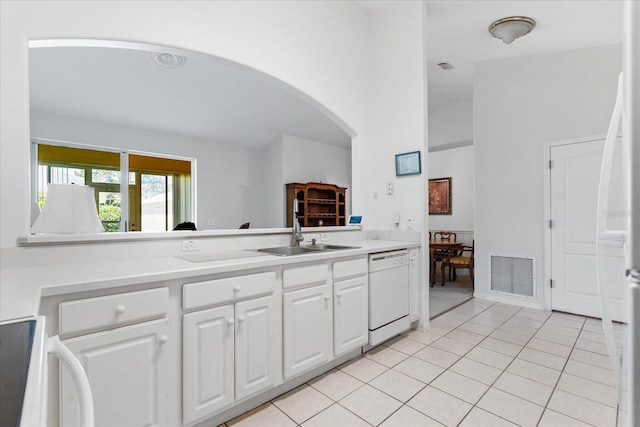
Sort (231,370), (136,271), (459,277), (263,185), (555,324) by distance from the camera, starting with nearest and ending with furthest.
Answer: (136,271) < (231,370) < (555,324) < (459,277) < (263,185)

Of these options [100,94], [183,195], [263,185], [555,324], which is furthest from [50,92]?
[555,324]

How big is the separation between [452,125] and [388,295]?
4.62 meters

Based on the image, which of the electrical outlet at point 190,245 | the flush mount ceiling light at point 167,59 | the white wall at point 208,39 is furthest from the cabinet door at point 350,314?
the flush mount ceiling light at point 167,59

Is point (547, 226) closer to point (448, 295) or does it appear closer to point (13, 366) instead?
point (448, 295)

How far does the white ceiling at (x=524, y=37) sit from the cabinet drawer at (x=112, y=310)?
365 cm

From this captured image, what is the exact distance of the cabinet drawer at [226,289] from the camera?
58.7 inches

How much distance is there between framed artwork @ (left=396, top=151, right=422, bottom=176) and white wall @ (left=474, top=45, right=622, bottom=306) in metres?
1.61

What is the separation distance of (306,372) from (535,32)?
13.7ft

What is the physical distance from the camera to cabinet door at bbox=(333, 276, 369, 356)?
2.21 metres

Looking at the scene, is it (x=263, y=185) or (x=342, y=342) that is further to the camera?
(x=263, y=185)

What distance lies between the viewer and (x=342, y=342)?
88.0 inches

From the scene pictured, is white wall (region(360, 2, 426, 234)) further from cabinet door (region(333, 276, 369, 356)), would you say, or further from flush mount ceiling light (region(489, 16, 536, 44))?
cabinet door (region(333, 276, 369, 356))

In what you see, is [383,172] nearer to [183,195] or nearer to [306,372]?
[306,372]

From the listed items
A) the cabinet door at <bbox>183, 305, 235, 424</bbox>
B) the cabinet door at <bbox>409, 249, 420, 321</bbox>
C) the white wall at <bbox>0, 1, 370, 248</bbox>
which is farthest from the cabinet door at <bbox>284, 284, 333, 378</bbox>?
the white wall at <bbox>0, 1, 370, 248</bbox>
